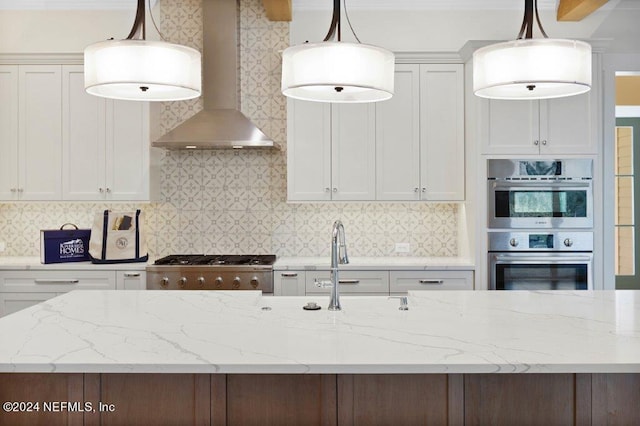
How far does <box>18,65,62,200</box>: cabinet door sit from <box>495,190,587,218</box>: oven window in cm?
337

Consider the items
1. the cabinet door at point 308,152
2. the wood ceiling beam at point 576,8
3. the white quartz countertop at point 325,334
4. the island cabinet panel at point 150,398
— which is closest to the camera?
the white quartz countertop at point 325,334

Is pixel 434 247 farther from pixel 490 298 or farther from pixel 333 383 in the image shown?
pixel 333 383

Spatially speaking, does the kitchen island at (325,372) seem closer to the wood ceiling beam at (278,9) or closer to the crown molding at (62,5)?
the wood ceiling beam at (278,9)

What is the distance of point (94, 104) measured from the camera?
14.3 feet

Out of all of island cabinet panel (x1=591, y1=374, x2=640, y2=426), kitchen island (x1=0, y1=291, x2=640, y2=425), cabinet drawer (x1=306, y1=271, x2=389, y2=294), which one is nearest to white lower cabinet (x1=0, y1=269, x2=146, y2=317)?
cabinet drawer (x1=306, y1=271, x2=389, y2=294)

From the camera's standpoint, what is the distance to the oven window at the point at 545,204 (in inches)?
157

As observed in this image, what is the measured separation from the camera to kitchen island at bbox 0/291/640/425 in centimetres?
160

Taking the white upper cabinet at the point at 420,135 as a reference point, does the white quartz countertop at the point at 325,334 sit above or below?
below

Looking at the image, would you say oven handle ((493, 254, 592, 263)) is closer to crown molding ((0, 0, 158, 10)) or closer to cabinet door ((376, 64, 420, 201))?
cabinet door ((376, 64, 420, 201))

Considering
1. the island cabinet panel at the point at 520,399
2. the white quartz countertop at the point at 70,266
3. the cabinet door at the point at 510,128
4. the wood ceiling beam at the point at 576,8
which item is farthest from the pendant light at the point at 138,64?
the wood ceiling beam at the point at 576,8

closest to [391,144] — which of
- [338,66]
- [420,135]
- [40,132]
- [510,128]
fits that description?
[420,135]

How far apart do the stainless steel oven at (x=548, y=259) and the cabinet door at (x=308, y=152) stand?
136 cm

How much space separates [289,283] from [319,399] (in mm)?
2256

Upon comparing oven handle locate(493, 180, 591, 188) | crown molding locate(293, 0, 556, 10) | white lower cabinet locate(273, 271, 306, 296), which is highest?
crown molding locate(293, 0, 556, 10)
